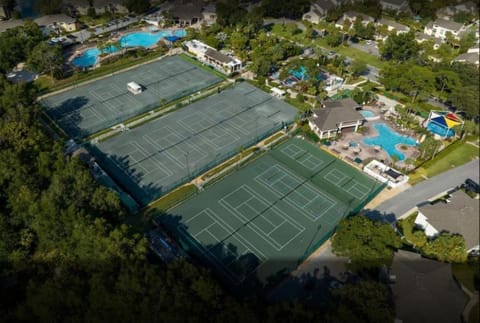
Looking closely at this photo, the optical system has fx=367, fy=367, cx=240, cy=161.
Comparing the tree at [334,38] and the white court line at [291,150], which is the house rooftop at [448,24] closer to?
the tree at [334,38]

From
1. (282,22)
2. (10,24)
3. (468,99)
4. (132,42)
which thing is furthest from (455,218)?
(10,24)

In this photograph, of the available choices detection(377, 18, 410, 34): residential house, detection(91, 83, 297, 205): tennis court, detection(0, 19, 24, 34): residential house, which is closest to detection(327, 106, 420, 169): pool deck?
detection(91, 83, 297, 205): tennis court

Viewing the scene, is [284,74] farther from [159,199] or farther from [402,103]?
[159,199]

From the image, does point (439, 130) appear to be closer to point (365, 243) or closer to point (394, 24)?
point (365, 243)

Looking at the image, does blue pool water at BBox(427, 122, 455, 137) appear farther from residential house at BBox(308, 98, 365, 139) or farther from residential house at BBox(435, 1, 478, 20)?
residential house at BBox(435, 1, 478, 20)

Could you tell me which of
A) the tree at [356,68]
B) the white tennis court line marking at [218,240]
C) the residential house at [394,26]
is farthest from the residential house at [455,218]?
the residential house at [394,26]

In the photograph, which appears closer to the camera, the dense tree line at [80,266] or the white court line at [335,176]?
the dense tree line at [80,266]

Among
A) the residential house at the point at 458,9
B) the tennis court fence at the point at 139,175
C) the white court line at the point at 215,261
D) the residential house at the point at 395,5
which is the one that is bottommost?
the tennis court fence at the point at 139,175
